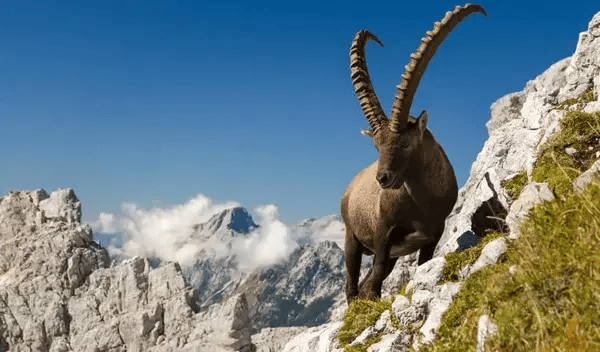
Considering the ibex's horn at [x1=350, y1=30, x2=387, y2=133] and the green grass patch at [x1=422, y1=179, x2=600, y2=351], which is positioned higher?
the ibex's horn at [x1=350, y1=30, x2=387, y2=133]

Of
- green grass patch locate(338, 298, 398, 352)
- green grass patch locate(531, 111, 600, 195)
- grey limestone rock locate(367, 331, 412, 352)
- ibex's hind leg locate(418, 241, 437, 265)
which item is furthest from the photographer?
ibex's hind leg locate(418, 241, 437, 265)

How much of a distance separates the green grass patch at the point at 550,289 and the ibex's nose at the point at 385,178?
15.2 feet

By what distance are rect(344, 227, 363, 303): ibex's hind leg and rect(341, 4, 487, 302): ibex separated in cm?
252

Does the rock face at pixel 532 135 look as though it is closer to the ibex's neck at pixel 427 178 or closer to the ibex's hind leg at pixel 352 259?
the ibex's neck at pixel 427 178

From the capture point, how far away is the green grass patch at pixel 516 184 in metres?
11.6

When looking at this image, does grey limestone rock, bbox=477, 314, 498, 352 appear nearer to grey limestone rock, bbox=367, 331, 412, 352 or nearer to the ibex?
grey limestone rock, bbox=367, 331, 412, 352

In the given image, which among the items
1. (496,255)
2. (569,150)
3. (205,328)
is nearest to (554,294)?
(496,255)

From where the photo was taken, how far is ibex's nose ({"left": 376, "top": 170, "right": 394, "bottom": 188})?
35.1ft

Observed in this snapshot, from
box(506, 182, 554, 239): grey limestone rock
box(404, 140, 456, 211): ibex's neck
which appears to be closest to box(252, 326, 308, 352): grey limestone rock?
box(404, 140, 456, 211): ibex's neck

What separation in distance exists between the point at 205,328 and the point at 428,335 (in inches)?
3657

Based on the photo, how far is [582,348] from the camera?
4273 mm

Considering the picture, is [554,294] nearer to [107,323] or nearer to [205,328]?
[205,328]

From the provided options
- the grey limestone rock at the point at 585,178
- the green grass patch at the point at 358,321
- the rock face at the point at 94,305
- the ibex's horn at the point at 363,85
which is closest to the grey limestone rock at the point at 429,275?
the green grass patch at the point at 358,321

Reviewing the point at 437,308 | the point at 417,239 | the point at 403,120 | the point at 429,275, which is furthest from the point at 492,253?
the point at 403,120
